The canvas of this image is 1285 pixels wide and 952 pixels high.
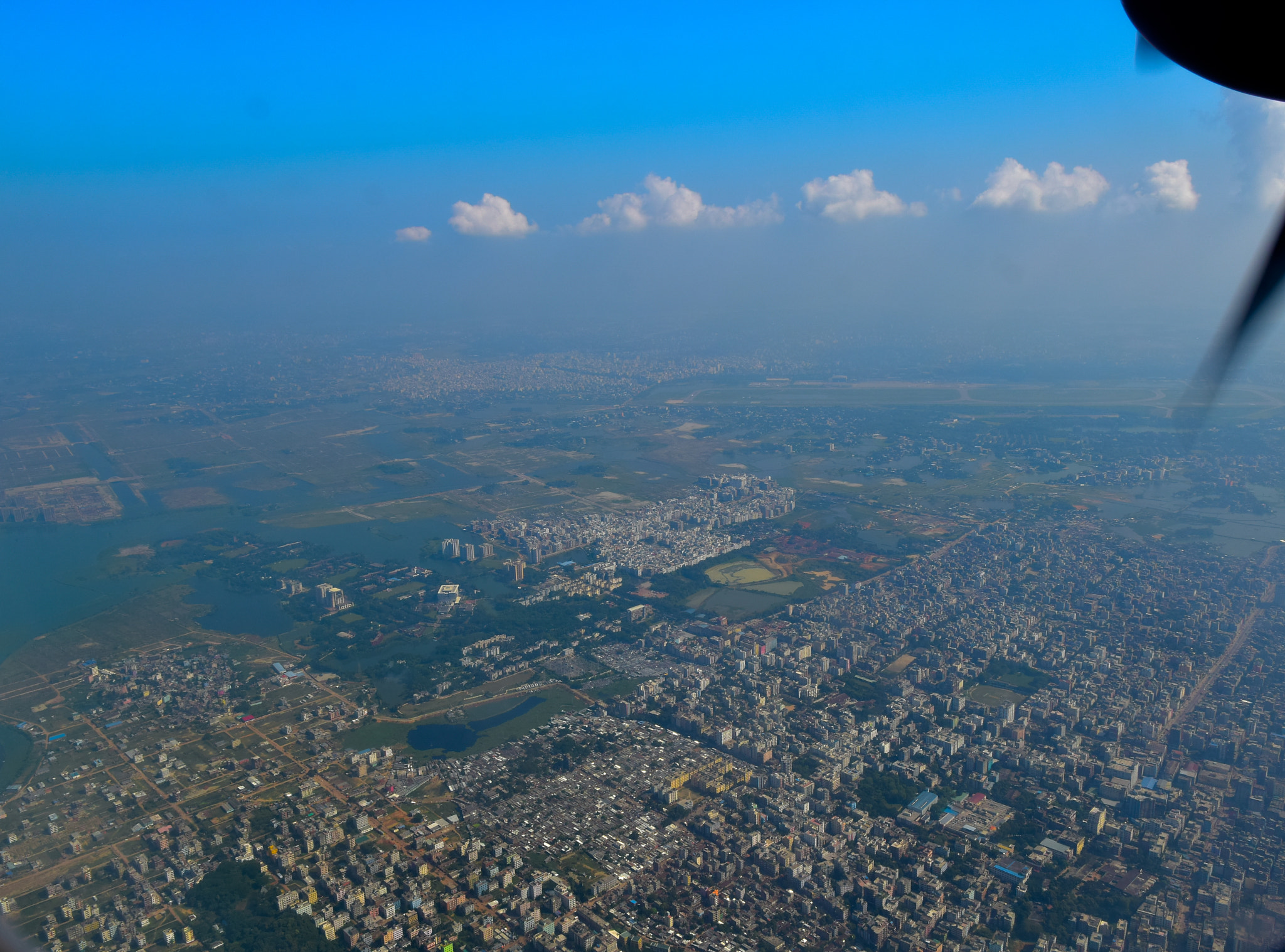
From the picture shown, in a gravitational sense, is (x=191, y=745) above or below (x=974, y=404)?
below

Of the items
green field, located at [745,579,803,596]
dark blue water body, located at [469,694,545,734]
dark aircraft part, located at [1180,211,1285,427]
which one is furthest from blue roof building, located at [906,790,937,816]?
dark aircraft part, located at [1180,211,1285,427]

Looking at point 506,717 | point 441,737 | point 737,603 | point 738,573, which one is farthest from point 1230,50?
point 738,573

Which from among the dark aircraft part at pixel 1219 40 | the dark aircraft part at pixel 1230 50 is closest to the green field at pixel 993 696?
the dark aircraft part at pixel 1230 50

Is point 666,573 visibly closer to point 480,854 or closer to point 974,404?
point 480,854

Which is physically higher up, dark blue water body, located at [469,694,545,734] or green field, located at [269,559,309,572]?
green field, located at [269,559,309,572]

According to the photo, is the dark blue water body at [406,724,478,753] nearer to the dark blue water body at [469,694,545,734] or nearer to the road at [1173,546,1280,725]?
the dark blue water body at [469,694,545,734]

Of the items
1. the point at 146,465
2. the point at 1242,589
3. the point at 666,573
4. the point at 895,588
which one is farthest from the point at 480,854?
the point at 146,465
